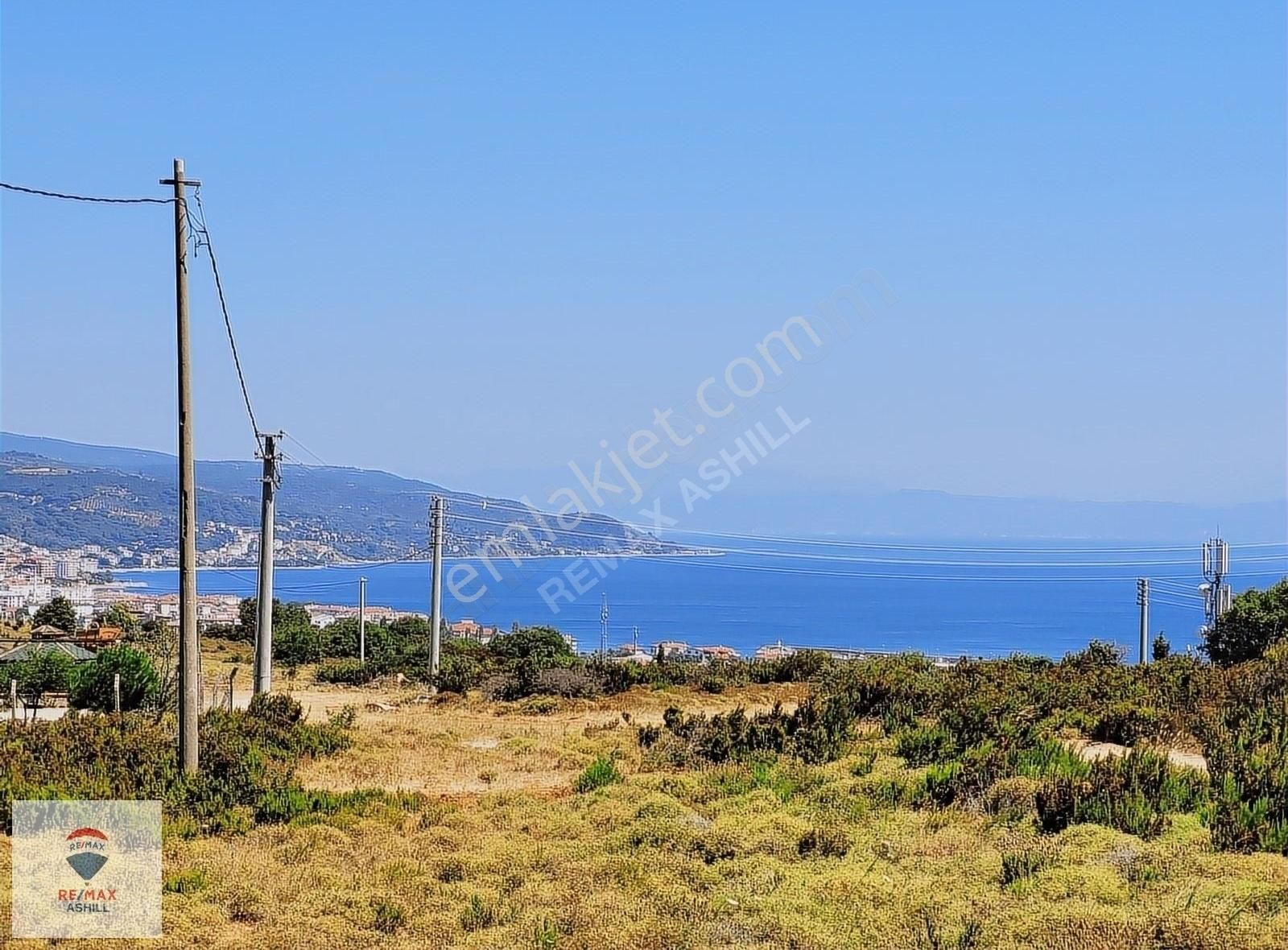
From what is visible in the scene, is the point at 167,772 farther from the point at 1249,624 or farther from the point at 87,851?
the point at 1249,624

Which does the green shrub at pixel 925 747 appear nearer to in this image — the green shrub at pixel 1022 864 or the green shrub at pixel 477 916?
the green shrub at pixel 1022 864

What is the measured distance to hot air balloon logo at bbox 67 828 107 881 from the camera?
30.5 feet

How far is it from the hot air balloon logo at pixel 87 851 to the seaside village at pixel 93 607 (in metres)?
17.3

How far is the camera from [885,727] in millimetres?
14977

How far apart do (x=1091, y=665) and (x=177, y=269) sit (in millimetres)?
15761

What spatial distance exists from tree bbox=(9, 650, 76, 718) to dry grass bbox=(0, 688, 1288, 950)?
12146 millimetres

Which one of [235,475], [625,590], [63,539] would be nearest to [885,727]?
[235,475]

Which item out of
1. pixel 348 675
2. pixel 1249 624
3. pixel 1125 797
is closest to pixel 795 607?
pixel 1249 624

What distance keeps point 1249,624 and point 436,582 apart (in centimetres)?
2086

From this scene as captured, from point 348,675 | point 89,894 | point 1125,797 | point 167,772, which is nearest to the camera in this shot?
point 89,894

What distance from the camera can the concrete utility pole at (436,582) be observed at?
28750 millimetres

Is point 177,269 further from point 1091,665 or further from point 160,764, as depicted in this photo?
point 1091,665

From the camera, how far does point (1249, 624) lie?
3203 cm

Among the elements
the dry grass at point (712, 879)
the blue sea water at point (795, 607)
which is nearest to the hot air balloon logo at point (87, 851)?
Result: the dry grass at point (712, 879)
